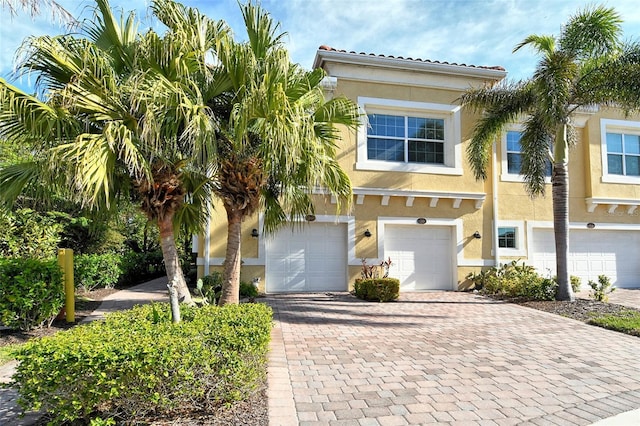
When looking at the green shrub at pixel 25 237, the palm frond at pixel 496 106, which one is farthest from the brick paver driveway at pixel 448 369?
the green shrub at pixel 25 237

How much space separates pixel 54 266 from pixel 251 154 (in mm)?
4173

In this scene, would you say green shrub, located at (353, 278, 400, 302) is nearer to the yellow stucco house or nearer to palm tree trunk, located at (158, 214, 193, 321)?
the yellow stucco house

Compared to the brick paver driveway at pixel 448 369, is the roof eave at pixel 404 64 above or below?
above

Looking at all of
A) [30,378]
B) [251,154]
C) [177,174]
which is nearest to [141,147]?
[177,174]

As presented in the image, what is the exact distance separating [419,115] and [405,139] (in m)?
Result: 1.04

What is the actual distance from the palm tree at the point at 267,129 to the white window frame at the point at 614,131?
1227 centimetres

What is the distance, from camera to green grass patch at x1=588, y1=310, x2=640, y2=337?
7.63 metres

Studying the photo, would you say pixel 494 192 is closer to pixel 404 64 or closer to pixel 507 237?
pixel 507 237

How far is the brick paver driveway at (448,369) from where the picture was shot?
4027mm

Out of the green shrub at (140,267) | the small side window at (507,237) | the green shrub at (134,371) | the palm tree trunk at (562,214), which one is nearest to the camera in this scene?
the green shrub at (134,371)

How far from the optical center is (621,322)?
815 cm

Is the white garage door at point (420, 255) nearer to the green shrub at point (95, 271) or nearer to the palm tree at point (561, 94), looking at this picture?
the palm tree at point (561, 94)

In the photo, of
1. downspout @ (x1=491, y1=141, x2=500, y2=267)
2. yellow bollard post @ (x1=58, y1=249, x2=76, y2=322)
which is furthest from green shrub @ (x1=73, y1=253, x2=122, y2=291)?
downspout @ (x1=491, y1=141, x2=500, y2=267)

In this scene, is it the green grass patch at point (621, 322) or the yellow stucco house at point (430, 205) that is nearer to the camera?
the green grass patch at point (621, 322)
